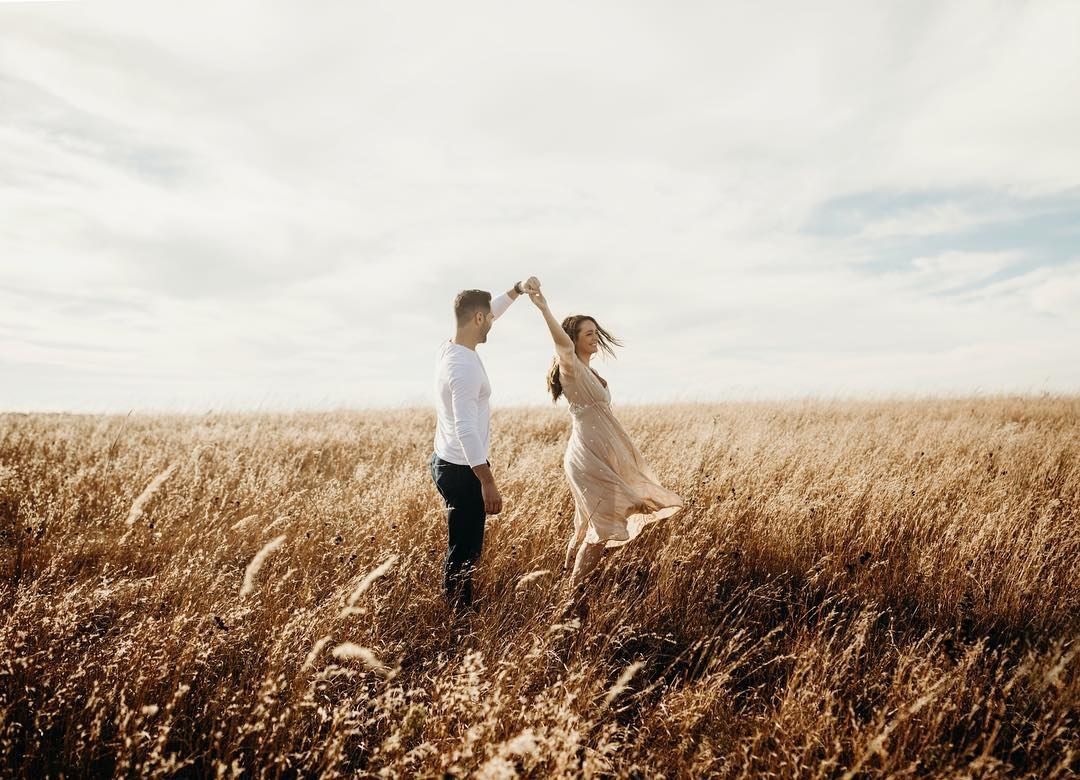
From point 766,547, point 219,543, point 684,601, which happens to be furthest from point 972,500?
point 219,543

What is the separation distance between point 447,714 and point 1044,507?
5979 mm

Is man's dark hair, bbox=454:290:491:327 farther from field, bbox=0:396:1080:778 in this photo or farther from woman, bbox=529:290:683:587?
field, bbox=0:396:1080:778

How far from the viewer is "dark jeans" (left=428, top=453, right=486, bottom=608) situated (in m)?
3.47

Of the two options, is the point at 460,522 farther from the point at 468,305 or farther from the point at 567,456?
the point at 468,305

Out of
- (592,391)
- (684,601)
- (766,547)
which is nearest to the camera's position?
(684,601)

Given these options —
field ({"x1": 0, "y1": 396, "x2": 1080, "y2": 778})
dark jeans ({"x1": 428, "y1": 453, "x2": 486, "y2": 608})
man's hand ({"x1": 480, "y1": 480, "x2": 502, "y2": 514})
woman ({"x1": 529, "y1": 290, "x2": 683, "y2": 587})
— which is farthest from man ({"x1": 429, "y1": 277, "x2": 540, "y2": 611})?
woman ({"x1": 529, "y1": 290, "x2": 683, "y2": 587})

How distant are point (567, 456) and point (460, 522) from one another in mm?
1016

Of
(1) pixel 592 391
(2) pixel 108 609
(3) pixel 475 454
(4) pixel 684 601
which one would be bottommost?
(4) pixel 684 601

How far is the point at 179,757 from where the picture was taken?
7.75ft

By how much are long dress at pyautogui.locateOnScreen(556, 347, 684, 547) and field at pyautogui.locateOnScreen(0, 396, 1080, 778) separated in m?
0.38

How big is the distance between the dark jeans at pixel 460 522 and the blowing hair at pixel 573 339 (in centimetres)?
106

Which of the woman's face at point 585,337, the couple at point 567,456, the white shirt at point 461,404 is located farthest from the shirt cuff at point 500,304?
the woman's face at point 585,337

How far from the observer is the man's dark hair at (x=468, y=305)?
347 centimetres

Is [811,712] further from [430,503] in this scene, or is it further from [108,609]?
[108,609]
